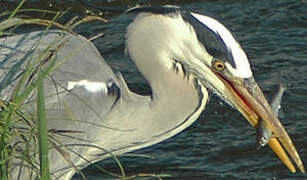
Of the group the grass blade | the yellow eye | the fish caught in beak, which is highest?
the grass blade

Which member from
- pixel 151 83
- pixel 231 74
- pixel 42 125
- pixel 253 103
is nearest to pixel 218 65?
pixel 231 74

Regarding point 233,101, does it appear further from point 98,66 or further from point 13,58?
point 13,58

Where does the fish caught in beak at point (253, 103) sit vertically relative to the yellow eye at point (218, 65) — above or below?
below

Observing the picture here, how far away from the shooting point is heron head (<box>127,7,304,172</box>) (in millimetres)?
4379

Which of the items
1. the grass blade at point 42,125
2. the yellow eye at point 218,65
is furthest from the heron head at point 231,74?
the grass blade at point 42,125

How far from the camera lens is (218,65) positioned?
14.6 ft

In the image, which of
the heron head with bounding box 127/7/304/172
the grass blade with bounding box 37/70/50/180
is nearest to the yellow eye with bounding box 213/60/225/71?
the heron head with bounding box 127/7/304/172

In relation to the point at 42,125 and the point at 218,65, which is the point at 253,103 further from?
the point at 42,125

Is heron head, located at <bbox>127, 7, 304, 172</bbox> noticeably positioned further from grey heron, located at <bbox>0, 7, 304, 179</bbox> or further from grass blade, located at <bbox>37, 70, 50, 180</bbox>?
grass blade, located at <bbox>37, 70, 50, 180</bbox>

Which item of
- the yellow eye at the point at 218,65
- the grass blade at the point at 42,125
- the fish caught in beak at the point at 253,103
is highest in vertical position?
the grass blade at the point at 42,125

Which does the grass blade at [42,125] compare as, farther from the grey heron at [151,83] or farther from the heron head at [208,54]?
the heron head at [208,54]

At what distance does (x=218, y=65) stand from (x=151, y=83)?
50 centimetres

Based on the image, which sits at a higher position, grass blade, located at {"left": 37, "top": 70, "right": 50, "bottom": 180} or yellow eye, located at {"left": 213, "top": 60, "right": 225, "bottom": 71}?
grass blade, located at {"left": 37, "top": 70, "right": 50, "bottom": 180}

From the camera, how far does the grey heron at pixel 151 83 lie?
4430mm
